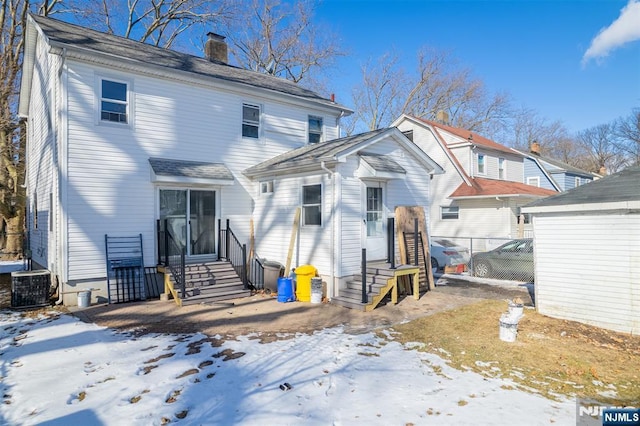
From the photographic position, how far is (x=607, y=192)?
24.6 feet

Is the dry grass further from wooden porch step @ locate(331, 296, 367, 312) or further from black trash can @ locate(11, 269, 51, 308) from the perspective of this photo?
black trash can @ locate(11, 269, 51, 308)

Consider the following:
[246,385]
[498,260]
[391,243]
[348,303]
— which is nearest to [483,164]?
[498,260]

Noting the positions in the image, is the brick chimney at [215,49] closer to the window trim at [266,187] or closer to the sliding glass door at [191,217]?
the window trim at [266,187]

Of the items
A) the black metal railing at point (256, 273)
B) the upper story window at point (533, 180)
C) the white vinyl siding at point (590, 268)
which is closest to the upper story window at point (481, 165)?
the upper story window at point (533, 180)

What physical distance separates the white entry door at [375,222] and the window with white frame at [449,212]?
11.3 m

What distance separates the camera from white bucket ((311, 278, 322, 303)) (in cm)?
926

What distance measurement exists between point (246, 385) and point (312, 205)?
5.96 metres

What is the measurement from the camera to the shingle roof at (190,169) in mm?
10008

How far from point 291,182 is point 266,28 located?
72.8 ft

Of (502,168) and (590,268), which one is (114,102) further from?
(502,168)

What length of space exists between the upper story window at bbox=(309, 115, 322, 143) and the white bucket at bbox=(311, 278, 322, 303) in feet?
20.1

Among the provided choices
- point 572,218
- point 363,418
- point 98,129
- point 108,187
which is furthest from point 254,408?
point 98,129

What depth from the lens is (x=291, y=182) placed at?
10.7 m

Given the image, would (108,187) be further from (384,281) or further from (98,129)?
(384,281)
